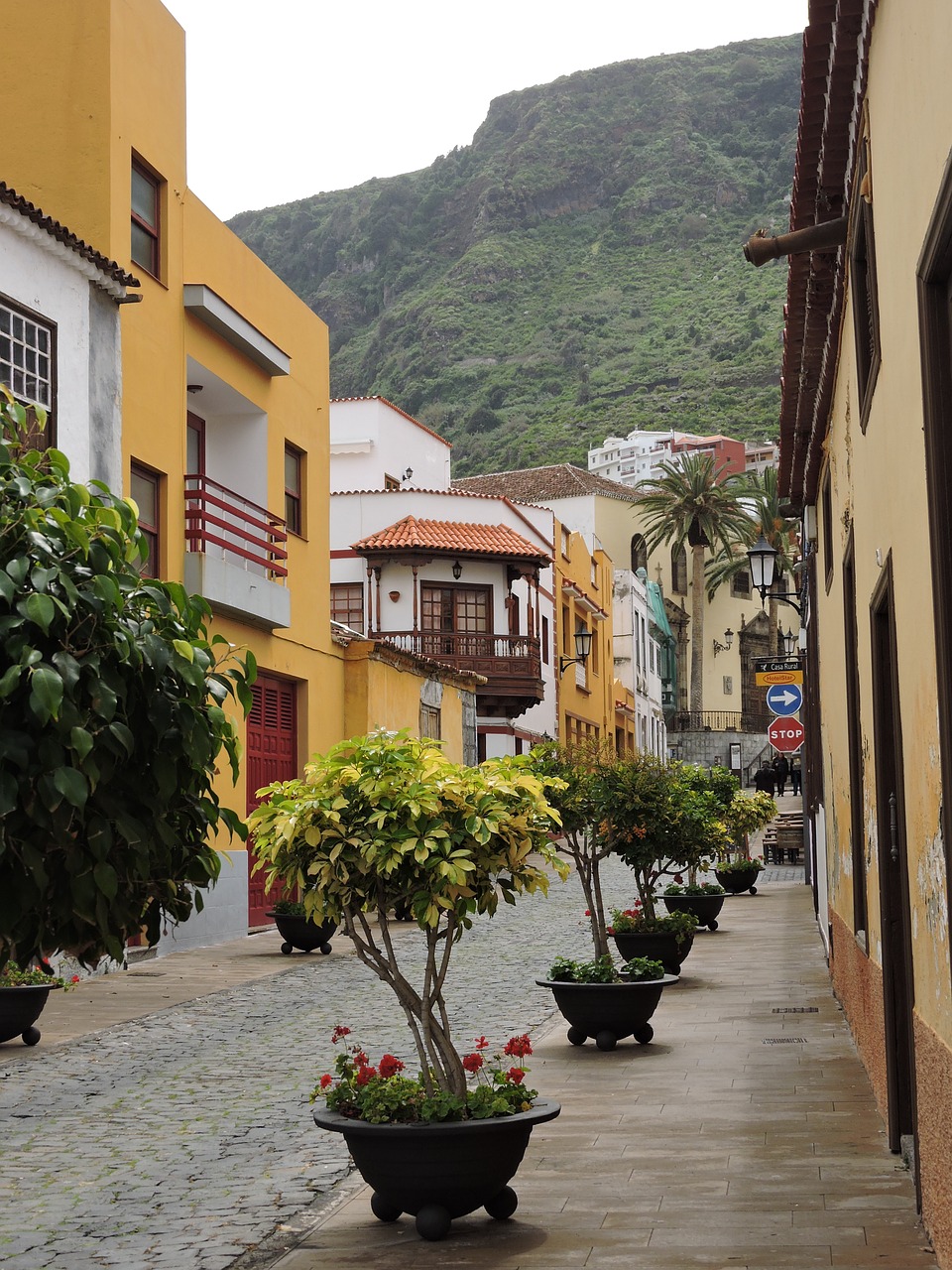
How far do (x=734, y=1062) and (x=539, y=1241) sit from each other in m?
4.65

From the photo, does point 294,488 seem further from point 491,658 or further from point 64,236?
point 491,658

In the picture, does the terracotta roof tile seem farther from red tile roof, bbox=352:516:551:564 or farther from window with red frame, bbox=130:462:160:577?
window with red frame, bbox=130:462:160:577

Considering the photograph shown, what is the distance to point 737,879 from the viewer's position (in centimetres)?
2709

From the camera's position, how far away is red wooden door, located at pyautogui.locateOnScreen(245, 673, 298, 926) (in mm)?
21125

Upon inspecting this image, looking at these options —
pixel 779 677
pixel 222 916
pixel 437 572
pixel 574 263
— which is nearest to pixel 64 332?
pixel 222 916

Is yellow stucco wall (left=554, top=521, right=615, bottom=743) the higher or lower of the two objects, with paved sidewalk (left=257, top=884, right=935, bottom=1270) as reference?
higher

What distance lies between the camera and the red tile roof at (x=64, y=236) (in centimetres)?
1440

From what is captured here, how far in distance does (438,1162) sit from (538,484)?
59523 mm

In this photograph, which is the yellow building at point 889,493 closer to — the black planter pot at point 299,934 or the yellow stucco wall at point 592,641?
the black planter pot at point 299,934

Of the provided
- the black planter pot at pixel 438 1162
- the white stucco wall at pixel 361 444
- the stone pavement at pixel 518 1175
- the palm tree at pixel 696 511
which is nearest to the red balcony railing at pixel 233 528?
the stone pavement at pixel 518 1175

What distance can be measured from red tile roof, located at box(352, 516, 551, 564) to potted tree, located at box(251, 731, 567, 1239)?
31.6 meters

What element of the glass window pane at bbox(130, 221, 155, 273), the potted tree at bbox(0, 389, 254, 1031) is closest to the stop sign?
the glass window pane at bbox(130, 221, 155, 273)

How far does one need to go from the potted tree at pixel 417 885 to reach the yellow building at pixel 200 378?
1106 centimetres

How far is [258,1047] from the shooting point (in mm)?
11633
